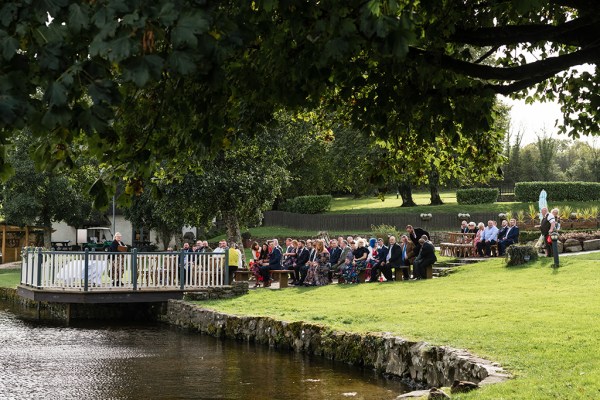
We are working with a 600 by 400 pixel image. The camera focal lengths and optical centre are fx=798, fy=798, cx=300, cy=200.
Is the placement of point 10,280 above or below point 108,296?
below

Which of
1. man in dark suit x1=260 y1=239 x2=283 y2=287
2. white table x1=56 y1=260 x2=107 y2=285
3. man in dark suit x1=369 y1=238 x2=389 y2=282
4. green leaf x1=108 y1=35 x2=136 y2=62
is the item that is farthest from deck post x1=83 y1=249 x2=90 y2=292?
green leaf x1=108 y1=35 x2=136 y2=62

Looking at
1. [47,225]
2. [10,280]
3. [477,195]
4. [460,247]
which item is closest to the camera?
[460,247]

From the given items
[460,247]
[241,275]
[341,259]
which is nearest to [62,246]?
[241,275]

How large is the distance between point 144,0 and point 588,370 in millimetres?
8031

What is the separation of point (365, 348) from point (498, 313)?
297 centimetres

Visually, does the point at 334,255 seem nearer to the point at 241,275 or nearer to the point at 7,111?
the point at 241,275

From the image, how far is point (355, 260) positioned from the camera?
2509 cm

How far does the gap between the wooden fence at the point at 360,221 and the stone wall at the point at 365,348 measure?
29.3 meters

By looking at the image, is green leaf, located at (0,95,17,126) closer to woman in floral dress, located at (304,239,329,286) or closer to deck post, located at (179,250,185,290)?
deck post, located at (179,250,185,290)

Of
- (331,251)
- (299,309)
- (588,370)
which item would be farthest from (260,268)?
(588,370)

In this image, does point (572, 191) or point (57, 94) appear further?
point (572, 191)

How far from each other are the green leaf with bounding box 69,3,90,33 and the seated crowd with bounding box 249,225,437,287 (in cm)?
1973

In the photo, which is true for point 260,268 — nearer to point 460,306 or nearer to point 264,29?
point 460,306

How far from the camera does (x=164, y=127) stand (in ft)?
29.3
